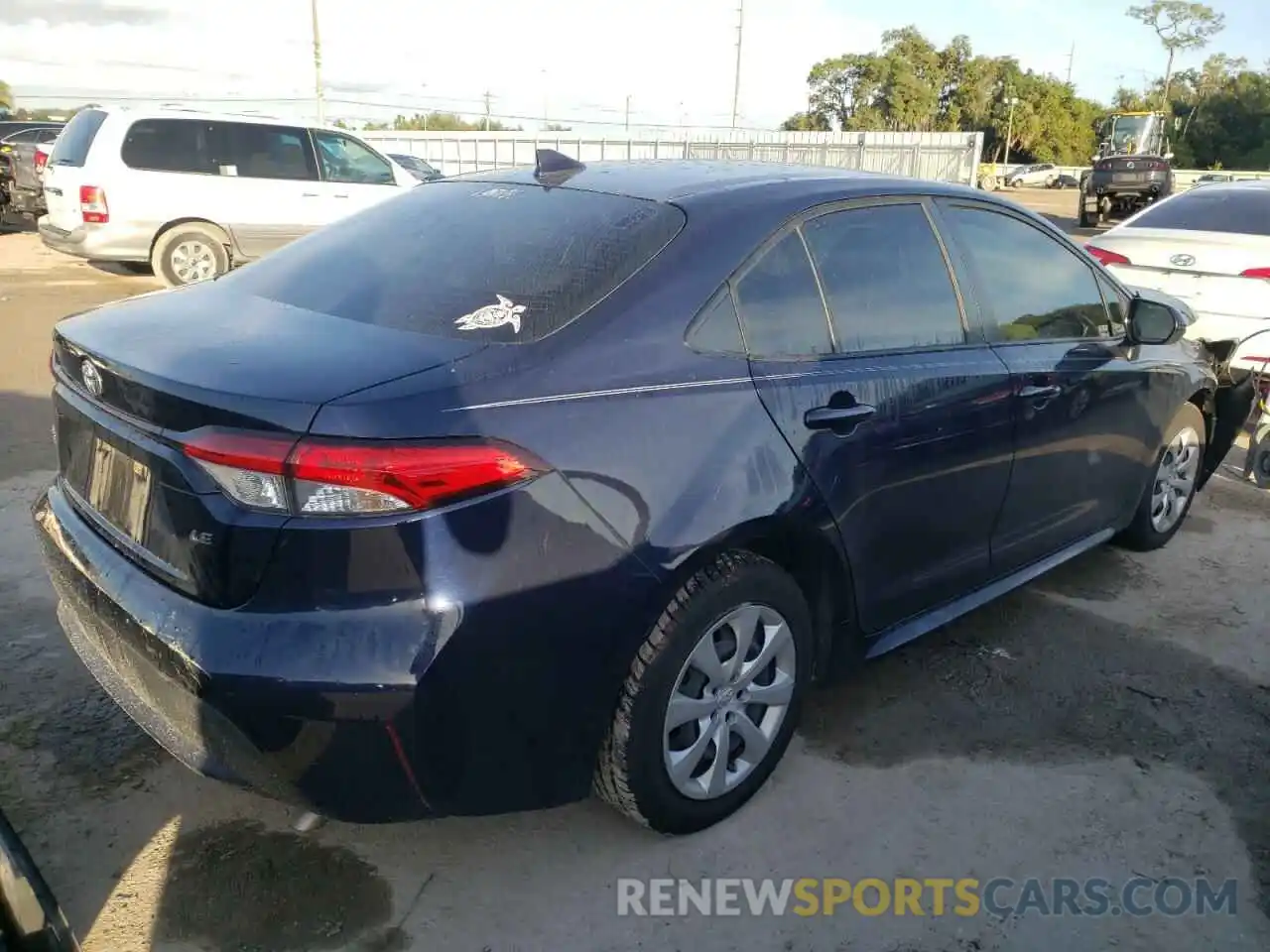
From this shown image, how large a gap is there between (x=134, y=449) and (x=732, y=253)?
1.50m

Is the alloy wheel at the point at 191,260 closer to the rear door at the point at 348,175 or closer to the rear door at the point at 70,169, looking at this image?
the rear door at the point at 70,169

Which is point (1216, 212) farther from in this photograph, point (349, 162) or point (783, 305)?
point (349, 162)

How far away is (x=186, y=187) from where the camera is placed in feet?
34.3

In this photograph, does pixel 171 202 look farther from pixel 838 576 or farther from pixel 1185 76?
pixel 1185 76

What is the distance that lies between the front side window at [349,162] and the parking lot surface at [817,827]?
335 inches

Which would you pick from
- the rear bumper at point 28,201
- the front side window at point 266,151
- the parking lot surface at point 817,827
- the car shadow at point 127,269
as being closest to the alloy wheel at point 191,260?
the front side window at point 266,151

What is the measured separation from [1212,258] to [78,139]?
10.6 meters

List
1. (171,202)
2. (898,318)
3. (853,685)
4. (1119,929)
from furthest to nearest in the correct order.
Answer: (171,202), (853,685), (898,318), (1119,929)

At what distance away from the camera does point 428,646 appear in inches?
77.9

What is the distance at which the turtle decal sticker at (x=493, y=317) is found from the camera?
7.63 feet

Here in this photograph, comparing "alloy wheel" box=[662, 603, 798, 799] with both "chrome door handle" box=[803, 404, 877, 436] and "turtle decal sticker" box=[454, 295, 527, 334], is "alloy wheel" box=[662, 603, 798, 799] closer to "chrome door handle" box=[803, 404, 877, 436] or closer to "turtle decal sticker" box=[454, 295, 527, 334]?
"chrome door handle" box=[803, 404, 877, 436]

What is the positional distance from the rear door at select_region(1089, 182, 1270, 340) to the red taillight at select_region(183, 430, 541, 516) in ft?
20.6

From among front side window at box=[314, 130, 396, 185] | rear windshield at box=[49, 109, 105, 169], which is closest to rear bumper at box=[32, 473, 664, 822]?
rear windshield at box=[49, 109, 105, 169]

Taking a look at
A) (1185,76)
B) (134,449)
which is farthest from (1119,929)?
(1185,76)
